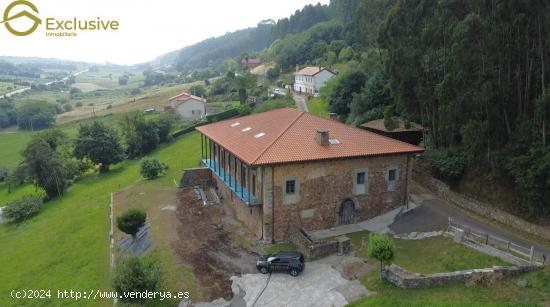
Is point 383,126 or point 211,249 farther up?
point 383,126

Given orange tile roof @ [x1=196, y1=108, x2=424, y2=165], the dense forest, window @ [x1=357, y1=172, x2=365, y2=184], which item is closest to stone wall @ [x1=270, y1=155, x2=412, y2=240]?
window @ [x1=357, y1=172, x2=365, y2=184]

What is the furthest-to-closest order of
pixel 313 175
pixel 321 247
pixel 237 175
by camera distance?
pixel 237 175 → pixel 313 175 → pixel 321 247

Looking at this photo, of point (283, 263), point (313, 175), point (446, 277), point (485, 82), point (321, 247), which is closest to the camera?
point (446, 277)

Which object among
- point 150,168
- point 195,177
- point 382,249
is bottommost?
point 150,168

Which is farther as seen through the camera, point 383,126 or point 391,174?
point 383,126

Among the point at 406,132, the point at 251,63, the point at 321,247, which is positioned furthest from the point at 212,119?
the point at 251,63

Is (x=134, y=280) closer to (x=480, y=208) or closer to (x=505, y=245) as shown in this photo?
(x=505, y=245)

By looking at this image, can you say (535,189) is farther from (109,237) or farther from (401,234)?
(109,237)
